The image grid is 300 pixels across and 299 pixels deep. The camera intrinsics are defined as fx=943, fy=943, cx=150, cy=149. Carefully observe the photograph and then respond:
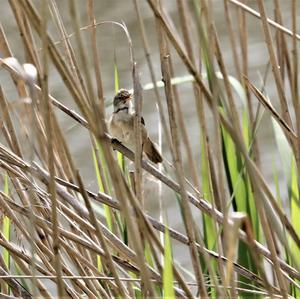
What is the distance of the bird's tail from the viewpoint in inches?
95.4

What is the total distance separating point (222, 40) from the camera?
5836 mm

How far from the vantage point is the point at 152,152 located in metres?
2.44

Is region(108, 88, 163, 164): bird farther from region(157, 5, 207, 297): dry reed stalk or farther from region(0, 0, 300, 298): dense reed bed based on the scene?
region(157, 5, 207, 297): dry reed stalk

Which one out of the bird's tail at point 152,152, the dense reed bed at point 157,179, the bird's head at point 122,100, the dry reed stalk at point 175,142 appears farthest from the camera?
the bird's head at point 122,100

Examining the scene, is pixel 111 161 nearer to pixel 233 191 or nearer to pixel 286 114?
pixel 233 191

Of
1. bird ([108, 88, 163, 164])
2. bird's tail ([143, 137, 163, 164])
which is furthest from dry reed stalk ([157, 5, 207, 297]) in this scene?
bird ([108, 88, 163, 164])

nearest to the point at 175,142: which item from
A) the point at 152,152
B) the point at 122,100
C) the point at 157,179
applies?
the point at 157,179

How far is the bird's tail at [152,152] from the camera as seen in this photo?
7.95ft

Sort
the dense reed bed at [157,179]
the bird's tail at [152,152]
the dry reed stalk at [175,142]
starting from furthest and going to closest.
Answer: the bird's tail at [152,152] < the dry reed stalk at [175,142] < the dense reed bed at [157,179]

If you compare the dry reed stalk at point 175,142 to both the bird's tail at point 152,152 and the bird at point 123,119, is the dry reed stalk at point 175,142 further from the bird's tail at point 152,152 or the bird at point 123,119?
the bird at point 123,119

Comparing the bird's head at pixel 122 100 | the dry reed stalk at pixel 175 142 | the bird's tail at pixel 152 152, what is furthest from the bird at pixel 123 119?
the dry reed stalk at pixel 175 142

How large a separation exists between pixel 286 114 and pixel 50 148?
948 mm

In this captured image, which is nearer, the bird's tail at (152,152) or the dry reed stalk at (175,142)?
the dry reed stalk at (175,142)

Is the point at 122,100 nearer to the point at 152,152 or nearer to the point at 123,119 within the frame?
the point at 123,119
